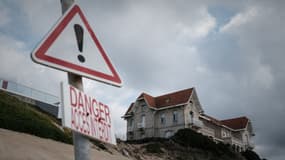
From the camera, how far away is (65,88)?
2.30 m

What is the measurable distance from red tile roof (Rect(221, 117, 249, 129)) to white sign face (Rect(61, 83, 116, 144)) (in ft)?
194

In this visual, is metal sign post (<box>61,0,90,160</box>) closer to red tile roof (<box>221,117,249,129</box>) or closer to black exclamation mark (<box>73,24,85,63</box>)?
black exclamation mark (<box>73,24,85,63</box>)

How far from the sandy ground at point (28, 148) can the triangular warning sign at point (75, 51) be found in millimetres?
10799

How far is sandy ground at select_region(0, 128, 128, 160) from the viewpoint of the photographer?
12805 mm

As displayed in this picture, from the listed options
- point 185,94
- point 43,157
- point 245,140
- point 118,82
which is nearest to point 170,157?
point 185,94

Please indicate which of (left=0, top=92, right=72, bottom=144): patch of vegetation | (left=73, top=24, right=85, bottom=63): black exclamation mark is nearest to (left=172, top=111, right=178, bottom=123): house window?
(left=0, top=92, right=72, bottom=144): patch of vegetation

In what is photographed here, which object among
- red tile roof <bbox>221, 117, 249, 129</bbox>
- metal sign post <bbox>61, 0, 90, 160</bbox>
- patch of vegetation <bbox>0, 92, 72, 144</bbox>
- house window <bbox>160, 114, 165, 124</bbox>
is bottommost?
metal sign post <bbox>61, 0, 90, 160</bbox>

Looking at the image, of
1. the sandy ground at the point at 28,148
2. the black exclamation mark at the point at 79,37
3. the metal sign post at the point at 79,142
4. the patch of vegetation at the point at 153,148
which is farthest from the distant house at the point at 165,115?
the metal sign post at the point at 79,142

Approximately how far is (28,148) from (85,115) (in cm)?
1329

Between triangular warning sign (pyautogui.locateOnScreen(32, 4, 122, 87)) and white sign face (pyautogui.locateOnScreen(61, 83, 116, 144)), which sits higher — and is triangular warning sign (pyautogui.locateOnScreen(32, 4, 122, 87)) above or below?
above

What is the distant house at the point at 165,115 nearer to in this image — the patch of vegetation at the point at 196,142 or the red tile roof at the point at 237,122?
the patch of vegetation at the point at 196,142

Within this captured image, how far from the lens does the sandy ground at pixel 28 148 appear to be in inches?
504

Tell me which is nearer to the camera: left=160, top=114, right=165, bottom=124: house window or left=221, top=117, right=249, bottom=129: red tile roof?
left=160, top=114, right=165, bottom=124: house window

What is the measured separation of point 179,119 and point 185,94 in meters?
4.10
